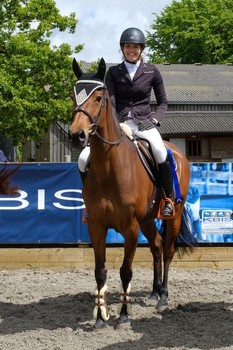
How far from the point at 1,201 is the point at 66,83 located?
23599 mm

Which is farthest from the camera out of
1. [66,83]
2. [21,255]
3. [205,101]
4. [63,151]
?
[63,151]

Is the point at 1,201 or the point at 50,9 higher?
the point at 50,9

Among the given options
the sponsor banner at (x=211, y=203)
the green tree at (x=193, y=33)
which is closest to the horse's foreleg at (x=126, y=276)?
the sponsor banner at (x=211, y=203)

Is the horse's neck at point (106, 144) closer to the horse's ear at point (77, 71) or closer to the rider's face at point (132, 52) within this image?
the horse's ear at point (77, 71)

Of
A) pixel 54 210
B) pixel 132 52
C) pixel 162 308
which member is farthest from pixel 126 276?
pixel 54 210

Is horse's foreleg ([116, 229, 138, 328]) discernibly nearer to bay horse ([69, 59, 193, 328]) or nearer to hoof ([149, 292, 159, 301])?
bay horse ([69, 59, 193, 328])

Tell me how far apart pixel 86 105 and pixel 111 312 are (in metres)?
2.70

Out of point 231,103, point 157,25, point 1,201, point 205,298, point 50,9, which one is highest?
point 157,25

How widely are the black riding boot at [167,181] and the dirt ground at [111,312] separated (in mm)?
1185

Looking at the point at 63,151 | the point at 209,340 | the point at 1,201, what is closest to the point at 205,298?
the point at 209,340

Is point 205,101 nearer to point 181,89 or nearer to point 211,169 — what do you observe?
point 181,89

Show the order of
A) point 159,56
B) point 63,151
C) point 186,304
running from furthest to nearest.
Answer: point 159,56, point 63,151, point 186,304

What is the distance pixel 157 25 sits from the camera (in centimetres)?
5819

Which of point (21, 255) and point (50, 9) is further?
point (50, 9)
